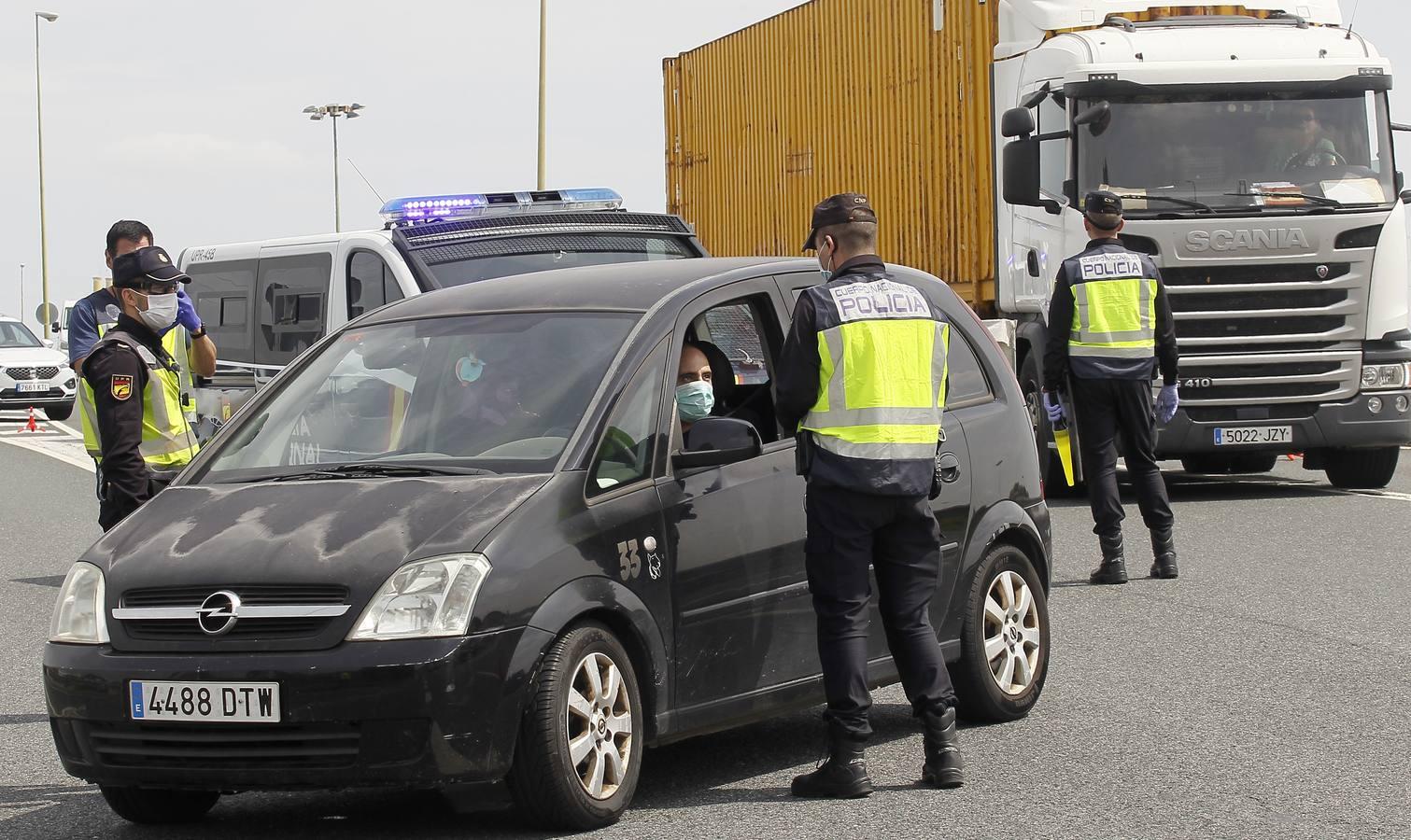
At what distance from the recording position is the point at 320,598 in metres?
5.37

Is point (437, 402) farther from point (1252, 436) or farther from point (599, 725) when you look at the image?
point (1252, 436)

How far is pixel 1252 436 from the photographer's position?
14.7 m

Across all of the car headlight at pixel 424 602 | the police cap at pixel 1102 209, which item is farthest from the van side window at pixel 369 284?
the car headlight at pixel 424 602

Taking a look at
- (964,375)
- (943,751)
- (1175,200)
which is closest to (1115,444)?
(1175,200)

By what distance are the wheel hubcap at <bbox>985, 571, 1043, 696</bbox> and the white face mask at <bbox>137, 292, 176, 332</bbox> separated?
10.7ft

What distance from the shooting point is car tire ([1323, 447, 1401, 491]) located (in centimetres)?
1559

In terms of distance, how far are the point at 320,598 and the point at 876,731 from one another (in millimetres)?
2480

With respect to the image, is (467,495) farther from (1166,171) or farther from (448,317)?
(1166,171)

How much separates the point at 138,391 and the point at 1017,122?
8.08m

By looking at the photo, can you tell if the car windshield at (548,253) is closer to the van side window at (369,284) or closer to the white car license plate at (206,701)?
the van side window at (369,284)

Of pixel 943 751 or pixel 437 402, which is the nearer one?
pixel 943 751

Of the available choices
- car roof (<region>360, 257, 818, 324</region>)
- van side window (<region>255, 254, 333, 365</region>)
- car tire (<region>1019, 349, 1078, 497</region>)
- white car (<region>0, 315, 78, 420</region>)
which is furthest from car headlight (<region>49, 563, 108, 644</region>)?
white car (<region>0, 315, 78, 420</region>)

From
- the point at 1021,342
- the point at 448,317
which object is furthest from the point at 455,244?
the point at 448,317

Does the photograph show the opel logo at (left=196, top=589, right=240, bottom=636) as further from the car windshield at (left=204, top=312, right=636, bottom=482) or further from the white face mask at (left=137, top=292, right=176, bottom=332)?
the white face mask at (left=137, top=292, right=176, bottom=332)
